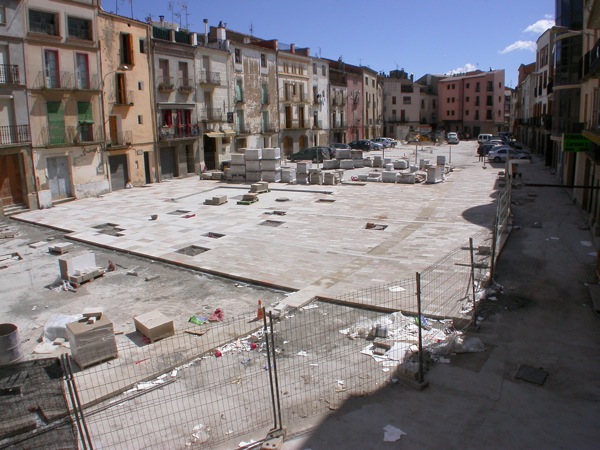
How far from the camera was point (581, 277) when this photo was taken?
13.6 meters

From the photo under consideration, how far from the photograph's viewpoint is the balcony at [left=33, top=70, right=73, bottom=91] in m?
26.8

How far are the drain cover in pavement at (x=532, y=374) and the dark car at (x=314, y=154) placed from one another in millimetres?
37559

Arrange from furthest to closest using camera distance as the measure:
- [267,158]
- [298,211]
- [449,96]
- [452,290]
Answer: [449,96], [267,158], [298,211], [452,290]

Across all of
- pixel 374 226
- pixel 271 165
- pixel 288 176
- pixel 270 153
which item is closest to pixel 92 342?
pixel 374 226

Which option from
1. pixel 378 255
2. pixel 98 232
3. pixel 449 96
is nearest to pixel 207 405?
pixel 378 255

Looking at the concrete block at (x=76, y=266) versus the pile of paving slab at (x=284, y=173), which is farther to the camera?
the pile of paving slab at (x=284, y=173)

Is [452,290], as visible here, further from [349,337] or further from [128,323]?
[128,323]

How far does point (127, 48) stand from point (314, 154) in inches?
795

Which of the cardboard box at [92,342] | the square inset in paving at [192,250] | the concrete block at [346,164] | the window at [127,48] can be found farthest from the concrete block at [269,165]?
the cardboard box at [92,342]

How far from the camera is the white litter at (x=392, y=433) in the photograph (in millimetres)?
6895

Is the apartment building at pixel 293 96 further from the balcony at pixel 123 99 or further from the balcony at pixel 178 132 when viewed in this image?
the balcony at pixel 123 99

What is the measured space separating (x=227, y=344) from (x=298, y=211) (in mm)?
14185

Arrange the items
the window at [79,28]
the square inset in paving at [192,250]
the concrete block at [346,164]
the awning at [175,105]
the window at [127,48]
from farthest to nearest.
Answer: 1. the concrete block at [346,164]
2. the awning at [175,105]
3. the window at [127,48]
4. the window at [79,28]
5. the square inset in paving at [192,250]

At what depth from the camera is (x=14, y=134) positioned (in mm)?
25750
